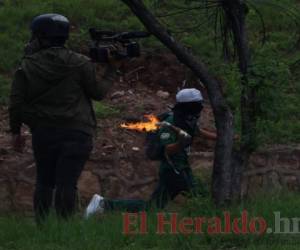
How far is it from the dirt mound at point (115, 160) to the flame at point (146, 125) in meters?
0.08

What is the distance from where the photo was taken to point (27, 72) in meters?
6.94

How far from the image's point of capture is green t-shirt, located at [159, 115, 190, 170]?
8.09 metres

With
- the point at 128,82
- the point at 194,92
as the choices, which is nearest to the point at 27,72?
the point at 194,92

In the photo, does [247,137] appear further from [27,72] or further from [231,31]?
[27,72]

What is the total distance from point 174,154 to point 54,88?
1.68 meters

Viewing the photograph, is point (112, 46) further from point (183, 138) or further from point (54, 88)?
point (183, 138)

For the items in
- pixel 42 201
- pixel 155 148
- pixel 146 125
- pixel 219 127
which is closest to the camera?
pixel 42 201

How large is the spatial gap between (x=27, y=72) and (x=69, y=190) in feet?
3.15

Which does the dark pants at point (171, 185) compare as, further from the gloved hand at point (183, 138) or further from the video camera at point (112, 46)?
the video camera at point (112, 46)

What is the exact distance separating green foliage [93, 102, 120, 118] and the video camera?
342cm

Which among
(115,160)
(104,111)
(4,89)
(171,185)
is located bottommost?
(115,160)

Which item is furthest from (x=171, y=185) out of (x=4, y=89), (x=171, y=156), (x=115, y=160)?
(x=4, y=89)

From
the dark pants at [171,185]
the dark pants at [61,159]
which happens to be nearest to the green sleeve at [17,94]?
the dark pants at [61,159]

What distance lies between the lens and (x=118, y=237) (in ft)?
21.1
